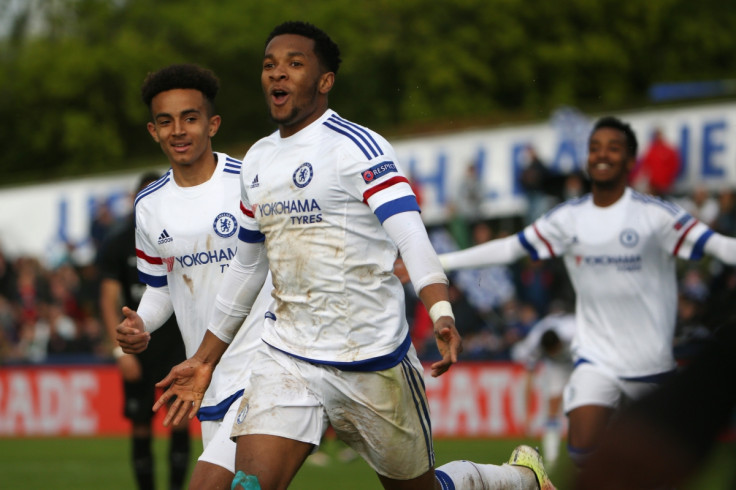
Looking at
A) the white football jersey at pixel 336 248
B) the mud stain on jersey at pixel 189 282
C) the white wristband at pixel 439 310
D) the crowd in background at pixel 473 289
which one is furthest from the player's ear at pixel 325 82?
the crowd in background at pixel 473 289

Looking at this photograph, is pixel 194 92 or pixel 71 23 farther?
pixel 71 23

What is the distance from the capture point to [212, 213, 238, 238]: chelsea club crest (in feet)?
21.6

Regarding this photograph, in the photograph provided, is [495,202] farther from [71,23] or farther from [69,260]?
[71,23]

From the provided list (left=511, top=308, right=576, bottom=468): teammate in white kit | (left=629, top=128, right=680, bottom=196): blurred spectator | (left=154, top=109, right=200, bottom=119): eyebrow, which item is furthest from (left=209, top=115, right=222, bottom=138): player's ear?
(left=629, top=128, right=680, bottom=196): blurred spectator

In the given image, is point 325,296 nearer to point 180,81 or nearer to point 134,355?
point 180,81

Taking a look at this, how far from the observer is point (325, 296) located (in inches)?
216

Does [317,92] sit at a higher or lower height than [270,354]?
higher

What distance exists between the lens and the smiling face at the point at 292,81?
5559 mm

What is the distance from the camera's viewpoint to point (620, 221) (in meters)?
8.44

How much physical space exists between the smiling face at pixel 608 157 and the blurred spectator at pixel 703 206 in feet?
27.6

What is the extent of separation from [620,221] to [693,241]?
520 millimetres

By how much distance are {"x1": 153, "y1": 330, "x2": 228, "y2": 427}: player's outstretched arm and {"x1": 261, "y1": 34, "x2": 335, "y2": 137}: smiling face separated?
1169 mm

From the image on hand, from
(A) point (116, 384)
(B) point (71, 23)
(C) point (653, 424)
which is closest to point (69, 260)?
(A) point (116, 384)

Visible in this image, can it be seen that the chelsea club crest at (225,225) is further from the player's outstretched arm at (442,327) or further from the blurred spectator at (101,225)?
the blurred spectator at (101,225)
